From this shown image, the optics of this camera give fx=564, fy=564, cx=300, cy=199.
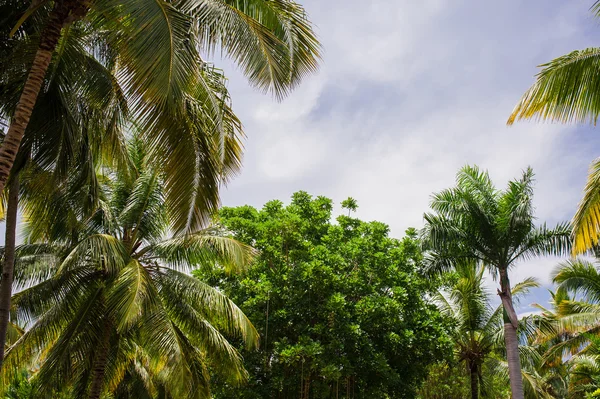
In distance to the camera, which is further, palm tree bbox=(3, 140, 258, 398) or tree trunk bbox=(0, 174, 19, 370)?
palm tree bbox=(3, 140, 258, 398)

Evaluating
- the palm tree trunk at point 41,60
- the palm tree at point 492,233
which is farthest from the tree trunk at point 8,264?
the palm tree at point 492,233

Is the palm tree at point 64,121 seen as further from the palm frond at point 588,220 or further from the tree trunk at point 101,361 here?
the palm frond at point 588,220

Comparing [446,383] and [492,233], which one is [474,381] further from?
[492,233]

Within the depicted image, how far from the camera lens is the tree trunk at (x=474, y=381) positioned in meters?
21.2

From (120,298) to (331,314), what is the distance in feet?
23.1

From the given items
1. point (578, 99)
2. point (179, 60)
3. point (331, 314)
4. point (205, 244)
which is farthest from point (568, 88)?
point (331, 314)

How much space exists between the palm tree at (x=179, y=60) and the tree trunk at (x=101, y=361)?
20.5ft

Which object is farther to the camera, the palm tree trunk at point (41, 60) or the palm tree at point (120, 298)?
the palm tree at point (120, 298)

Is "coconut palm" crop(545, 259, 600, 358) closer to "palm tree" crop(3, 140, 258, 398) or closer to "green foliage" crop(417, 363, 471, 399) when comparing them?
"green foliage" crop(417, 363, 471, 399)

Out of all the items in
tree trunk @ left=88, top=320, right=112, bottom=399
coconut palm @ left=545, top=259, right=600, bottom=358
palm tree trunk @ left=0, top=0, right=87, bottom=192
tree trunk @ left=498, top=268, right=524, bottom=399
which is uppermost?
coconut palm @ left=545, top=259, right=600, bottom=358

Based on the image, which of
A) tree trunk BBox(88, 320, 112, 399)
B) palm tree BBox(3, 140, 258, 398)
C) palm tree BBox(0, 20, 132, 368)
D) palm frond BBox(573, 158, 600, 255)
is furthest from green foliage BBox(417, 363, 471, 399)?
palm tree BBox(0, 20, 132, 368)

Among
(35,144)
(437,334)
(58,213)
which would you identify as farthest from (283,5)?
(437,334)

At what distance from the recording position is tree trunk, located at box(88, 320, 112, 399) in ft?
39.6

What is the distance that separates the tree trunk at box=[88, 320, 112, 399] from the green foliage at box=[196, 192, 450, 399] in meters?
4.57
